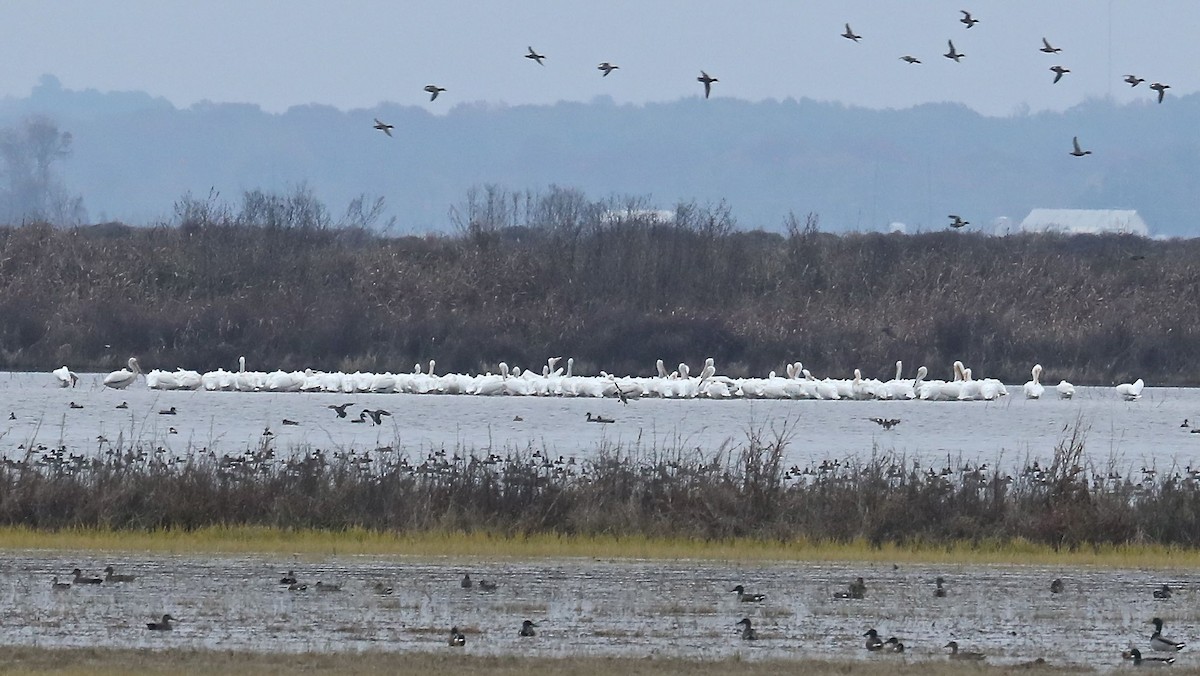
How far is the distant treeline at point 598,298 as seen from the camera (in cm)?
5622

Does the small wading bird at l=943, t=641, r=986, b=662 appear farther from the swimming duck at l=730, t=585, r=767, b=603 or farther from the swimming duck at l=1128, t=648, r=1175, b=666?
the swimming duck at l=730, t=585, r=767, b=603

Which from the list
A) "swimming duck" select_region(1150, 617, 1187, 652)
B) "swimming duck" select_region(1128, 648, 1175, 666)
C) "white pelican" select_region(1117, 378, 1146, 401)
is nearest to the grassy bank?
"swimming duck" select_region(1128, 648, 1175, 666)

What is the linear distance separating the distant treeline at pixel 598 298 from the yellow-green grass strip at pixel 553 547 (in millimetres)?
35272

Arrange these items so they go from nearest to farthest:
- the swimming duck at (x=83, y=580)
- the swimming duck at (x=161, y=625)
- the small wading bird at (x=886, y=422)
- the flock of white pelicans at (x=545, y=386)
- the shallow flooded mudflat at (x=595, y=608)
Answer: the shallow flooded mudflat at (x=595, y=608), the swimming duck at (x=161, y=625), the swimming duck at (x=83, y=580), the small wading bird at (x=886, y=422), the flock of white pelicans at (x=545, y=386)

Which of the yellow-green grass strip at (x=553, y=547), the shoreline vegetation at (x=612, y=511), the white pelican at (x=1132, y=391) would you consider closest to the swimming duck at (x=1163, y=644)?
the yellow-green grass strip at (x=553, y=547)

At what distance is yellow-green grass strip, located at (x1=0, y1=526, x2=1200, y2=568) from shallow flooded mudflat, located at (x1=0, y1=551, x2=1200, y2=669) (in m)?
0.70

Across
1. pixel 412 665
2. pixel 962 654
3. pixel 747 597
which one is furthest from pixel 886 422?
pixel 412 665

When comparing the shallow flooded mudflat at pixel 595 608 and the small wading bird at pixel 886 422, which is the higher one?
the small wading bird at pixel 886 422

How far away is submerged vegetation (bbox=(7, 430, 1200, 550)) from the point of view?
2016 centimetres

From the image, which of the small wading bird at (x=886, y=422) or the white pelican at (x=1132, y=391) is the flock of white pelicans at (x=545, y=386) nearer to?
the white pelican at (x=1132, y=391)

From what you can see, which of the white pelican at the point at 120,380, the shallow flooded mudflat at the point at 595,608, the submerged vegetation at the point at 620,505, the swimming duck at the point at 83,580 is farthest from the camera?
the white pelican at the point at 120,380

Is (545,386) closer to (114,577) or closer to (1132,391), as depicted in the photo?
(1132,391)

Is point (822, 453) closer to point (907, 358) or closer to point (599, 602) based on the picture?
point (599, 602)

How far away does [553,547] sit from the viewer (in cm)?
1919
